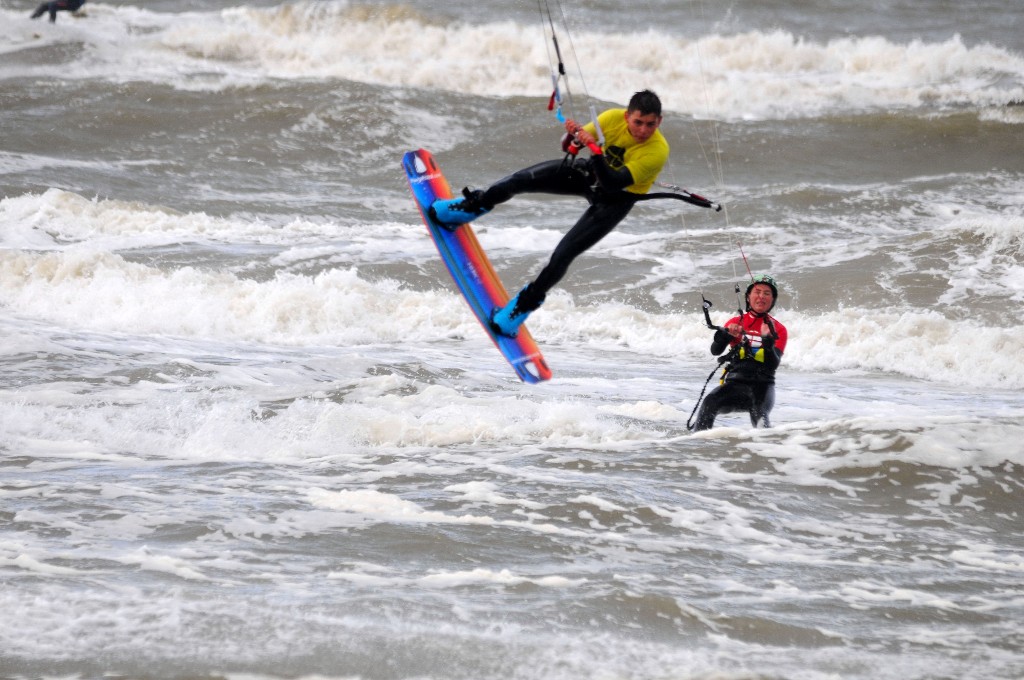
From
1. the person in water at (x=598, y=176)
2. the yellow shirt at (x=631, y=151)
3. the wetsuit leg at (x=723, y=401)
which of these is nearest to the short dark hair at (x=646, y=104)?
the person in water at (x=598, y=176)

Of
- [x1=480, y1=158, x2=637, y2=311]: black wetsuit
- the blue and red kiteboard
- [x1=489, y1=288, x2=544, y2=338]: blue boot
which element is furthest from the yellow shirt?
the blue and red kiteboard

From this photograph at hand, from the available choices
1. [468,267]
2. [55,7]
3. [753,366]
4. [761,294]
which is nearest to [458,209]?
[468,267]

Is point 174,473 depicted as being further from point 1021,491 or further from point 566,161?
point 1021,491

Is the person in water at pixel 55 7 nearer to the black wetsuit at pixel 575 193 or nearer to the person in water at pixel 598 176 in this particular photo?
the person in water at pixel 598 176

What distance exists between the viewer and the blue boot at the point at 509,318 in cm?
→ 805

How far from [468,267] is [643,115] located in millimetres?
2019

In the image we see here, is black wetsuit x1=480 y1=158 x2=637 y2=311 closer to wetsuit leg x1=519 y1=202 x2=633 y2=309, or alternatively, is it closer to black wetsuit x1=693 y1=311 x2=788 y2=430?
wetsuit leg x1=519 y1=202 x2=633 y2=309

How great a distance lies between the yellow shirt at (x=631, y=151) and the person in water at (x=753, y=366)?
66.0 inches

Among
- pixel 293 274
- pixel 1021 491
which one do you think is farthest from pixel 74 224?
pixel 1021 491

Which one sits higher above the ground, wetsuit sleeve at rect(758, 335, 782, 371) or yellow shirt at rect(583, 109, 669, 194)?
yellow shirt at rect(583, 109, 669, 194)

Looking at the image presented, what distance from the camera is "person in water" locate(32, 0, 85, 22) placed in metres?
29.2

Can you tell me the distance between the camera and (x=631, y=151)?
7.14 metres

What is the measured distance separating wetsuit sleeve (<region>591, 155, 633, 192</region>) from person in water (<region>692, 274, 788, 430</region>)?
5.67 feet

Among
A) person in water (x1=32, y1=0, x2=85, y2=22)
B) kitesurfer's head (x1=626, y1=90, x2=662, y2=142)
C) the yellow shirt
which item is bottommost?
the yellow shirt
